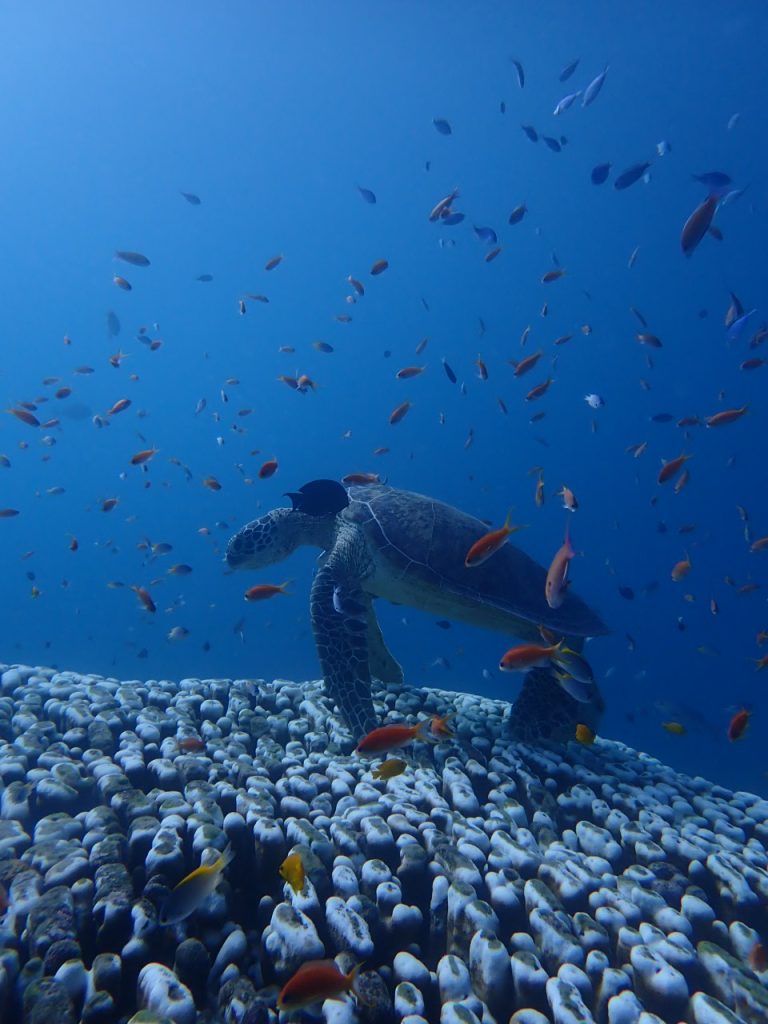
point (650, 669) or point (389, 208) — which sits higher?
point (389, 208)

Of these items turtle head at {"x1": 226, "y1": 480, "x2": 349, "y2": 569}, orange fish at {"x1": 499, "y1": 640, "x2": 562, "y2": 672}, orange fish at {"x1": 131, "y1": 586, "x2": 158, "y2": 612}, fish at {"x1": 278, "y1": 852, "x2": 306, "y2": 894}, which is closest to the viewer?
fish at {"x1": 278, "y1": 852, "x2": 306, "y2": 894}

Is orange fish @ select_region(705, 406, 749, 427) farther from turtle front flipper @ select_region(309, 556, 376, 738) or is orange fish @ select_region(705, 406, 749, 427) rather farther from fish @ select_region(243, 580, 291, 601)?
fish @ select_region(243, 580, 291, 601)

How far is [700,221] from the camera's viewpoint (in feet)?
17.2

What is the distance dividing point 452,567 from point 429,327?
249 ft

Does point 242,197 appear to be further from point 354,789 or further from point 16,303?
point 354,789

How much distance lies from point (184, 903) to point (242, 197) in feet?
273

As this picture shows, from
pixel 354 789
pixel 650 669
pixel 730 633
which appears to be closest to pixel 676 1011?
pixel 354 789

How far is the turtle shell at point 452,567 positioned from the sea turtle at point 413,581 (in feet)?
0.04

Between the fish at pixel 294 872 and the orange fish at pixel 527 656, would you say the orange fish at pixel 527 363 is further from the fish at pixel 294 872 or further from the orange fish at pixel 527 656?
the fish at pixel 294 872

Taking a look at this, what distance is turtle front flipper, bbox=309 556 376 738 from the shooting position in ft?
17.1

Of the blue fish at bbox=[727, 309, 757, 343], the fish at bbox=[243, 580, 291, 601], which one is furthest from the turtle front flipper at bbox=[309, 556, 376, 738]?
the blue fish at bbox=[727, 309, 757, 343]

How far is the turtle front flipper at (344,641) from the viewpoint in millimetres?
5227

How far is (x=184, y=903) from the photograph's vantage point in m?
2.21

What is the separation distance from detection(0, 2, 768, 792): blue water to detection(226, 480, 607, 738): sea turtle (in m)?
20.0
